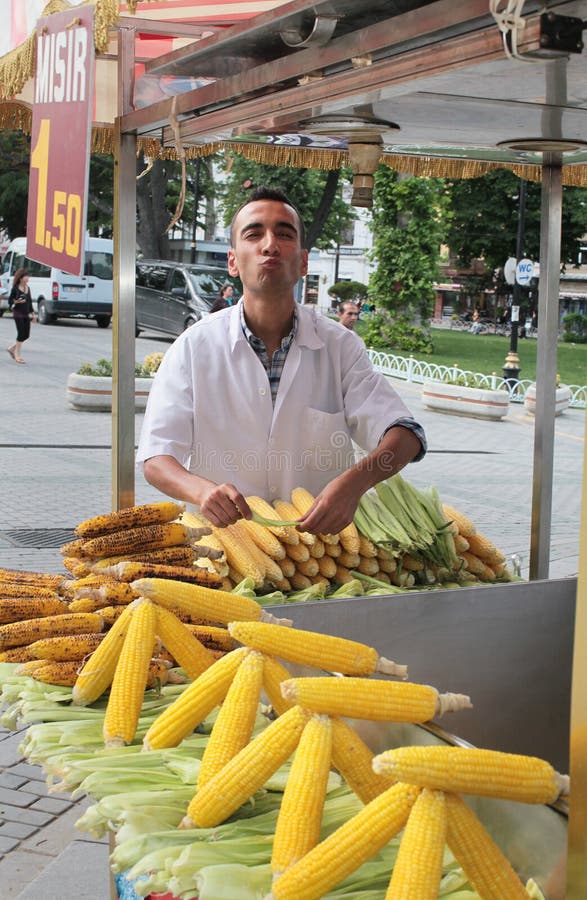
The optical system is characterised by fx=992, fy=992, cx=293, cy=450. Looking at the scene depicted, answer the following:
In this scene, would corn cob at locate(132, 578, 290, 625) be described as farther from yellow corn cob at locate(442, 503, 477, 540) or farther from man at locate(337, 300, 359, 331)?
man at locate(337, 300, 359, 331)

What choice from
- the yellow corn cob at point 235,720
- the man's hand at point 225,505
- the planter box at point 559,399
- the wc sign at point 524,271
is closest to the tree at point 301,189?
the wc sign at point 524,271

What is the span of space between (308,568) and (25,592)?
126 cm

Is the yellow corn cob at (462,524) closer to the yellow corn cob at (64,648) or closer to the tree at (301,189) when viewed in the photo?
the yellow corn cob at (64,648)

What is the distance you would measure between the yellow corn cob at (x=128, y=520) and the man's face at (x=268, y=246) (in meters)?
1.05

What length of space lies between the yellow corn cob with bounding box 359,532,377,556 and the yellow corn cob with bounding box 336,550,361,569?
3 cm

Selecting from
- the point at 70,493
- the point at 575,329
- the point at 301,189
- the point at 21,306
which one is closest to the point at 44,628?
the point at 70,493

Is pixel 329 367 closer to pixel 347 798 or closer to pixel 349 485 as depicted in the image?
pixel 349 485

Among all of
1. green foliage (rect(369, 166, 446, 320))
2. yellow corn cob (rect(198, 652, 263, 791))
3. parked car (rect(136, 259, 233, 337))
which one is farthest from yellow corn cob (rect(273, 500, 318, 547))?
parked car (rect(136, 259, 233, 337))

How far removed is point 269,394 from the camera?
12.4 ft

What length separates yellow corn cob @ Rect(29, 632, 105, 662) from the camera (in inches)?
96.7

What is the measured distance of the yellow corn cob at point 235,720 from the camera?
1851 millimetres

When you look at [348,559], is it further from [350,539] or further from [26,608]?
[26,608]

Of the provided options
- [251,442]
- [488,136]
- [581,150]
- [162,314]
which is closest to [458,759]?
[251,442]

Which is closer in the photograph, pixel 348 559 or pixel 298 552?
pixel 298 552
